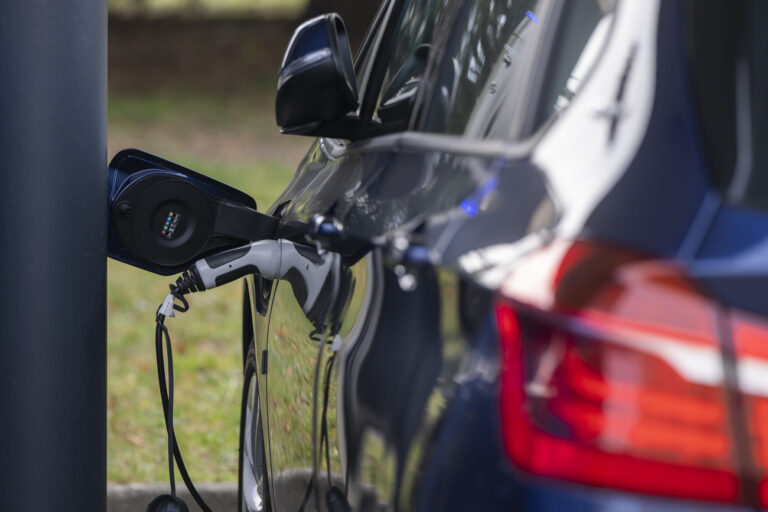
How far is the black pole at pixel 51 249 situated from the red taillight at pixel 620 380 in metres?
1.40

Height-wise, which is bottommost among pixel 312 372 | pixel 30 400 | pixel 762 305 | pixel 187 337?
pixel 187 337

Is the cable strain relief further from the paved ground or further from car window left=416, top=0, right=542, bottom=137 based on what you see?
the paved ground

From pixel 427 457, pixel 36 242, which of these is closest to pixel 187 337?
pixel 36 242

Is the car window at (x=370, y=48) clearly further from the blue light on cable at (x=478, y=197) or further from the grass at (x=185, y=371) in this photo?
the grass at (x=185, y=371)

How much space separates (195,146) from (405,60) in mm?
12916

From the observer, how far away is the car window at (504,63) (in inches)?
64.2

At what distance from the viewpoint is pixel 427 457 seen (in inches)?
56.9

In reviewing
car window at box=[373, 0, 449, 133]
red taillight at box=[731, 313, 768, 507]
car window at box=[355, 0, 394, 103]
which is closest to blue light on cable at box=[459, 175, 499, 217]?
red taillight at box=[731, 313, 768, 507]

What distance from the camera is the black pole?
2.37 metres

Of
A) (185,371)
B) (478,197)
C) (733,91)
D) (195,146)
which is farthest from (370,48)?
(195,146)

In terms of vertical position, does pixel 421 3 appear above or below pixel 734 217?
above

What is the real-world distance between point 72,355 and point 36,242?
26 centimetres

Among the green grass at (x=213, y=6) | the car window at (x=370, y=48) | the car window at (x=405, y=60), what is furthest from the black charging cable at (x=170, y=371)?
the green grass at (x=213, y=6)

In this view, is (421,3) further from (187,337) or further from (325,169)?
(187,337)
